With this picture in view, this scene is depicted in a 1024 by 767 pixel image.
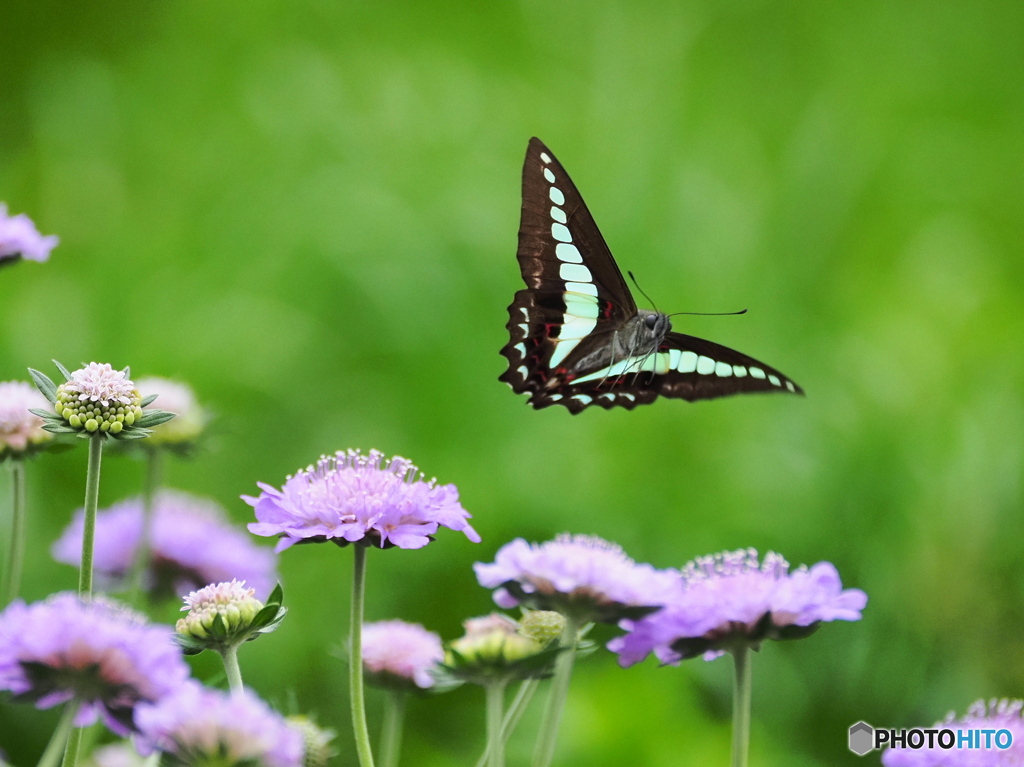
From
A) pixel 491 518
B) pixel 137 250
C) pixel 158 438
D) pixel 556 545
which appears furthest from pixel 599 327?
pixel 137 250

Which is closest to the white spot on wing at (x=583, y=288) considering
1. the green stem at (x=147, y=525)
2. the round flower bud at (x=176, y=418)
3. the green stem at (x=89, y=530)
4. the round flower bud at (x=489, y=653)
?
the round flower bud at (x=176, y=418)

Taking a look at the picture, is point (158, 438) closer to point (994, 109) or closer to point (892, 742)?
point (892, 742)

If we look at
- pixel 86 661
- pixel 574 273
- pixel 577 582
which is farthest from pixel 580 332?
pixel 86 661

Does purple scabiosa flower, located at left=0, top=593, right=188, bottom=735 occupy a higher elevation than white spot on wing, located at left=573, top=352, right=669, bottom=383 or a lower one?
lower

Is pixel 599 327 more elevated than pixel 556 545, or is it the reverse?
pixel 599 327

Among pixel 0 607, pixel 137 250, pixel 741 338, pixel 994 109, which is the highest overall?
pixel 994 109

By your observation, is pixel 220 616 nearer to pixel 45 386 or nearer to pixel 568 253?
pixel 45 386

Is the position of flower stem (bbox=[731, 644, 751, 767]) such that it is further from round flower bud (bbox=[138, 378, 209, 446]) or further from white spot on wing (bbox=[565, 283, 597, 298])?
white spot on wing (bbox=[565, 283, 597, 298])

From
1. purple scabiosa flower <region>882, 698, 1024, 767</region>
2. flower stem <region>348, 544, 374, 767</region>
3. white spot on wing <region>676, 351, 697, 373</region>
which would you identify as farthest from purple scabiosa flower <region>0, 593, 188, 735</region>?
white spot on wing <region>676, 351, 697, 373</region>
